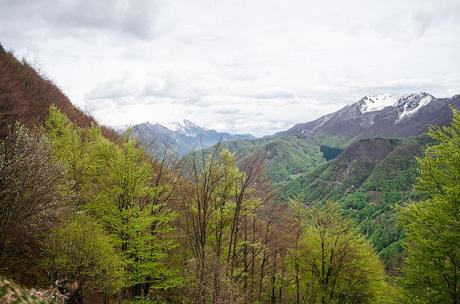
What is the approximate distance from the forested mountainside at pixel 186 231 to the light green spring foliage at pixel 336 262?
0.13 metres

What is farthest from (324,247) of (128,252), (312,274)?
(128,252)

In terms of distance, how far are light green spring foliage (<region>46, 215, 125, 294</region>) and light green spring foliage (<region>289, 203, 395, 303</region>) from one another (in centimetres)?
1926

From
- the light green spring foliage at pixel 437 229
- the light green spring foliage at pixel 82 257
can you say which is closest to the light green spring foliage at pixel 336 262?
the light green spring foliage at pixel 437 229

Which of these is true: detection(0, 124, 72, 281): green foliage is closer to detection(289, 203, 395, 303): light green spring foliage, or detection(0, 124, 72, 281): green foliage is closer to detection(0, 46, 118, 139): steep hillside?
detection(289, 203, 395, 303): light green spring foliage

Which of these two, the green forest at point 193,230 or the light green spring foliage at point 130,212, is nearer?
the green forest at point 193,230

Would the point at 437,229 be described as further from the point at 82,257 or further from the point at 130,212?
the point at 82,257

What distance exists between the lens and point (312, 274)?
37.9 meters

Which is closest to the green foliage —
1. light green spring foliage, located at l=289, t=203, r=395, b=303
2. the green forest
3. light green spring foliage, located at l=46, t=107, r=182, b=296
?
the green forest

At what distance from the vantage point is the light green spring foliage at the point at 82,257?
23.7 metres

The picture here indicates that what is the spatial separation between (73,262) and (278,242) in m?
19.0

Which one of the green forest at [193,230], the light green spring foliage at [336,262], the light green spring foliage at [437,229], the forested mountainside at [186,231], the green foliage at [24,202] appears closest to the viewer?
the green foliage at [24,202]

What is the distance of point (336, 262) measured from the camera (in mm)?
36531

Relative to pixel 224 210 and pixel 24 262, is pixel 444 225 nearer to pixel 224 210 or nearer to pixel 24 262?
pixel 224 210

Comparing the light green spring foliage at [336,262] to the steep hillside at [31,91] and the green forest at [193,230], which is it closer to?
the green forest at [193,230]
